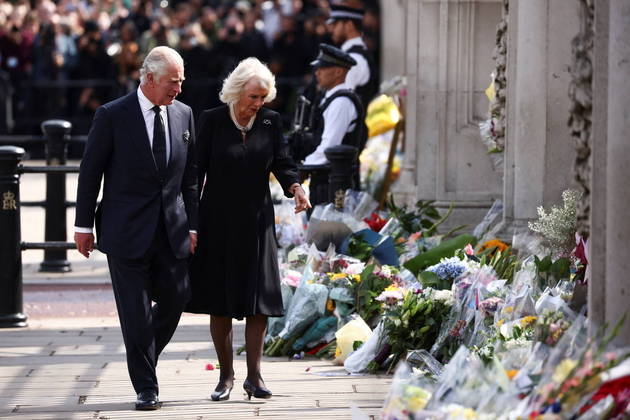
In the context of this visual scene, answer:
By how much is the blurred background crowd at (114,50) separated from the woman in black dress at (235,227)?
15226mm

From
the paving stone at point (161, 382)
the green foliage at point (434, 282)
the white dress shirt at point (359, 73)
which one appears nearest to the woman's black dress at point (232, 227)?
the paving stone at point (161, 382)

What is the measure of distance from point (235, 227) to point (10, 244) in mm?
2965

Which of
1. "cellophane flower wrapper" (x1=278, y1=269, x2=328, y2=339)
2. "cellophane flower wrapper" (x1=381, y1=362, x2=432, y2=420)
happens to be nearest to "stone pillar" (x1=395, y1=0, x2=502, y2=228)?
"cellophane flower wrapper" (x1=278, y1=269, x2=328, y2=339)

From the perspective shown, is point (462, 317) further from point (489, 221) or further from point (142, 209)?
point (489, 221)

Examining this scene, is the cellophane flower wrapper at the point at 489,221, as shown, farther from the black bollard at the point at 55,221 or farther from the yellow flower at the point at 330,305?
the black bollard at the point at 55,221

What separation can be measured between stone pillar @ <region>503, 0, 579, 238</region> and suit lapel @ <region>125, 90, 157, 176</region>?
8.66 feet

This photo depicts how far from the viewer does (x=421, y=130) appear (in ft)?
37.5

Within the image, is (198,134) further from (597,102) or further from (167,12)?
(167,12)

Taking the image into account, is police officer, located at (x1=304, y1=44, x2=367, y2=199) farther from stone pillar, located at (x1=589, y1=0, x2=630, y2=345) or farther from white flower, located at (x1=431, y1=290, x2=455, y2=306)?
stone pillar, located at (x1=589, y1=0, x2=630, y2=345)

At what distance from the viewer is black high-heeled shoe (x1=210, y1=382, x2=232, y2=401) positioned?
727 cm

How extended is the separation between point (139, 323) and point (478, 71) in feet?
16.4

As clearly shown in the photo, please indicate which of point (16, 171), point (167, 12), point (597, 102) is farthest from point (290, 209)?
point (167, 12)

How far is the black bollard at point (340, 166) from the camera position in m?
10.4

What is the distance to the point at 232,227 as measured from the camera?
7.24 metres
